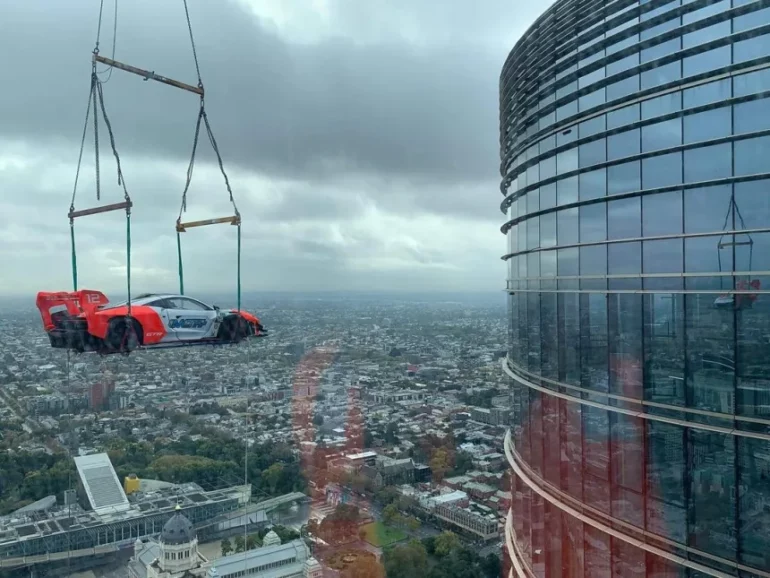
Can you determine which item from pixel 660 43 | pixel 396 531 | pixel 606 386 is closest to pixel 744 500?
pixel 606 386

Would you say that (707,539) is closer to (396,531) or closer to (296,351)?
(396,531)

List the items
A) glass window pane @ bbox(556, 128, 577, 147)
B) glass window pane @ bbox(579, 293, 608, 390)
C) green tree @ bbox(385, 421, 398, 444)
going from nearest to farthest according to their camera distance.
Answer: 1. glass window pane @ bbox(579, 293, 608, 390)
2. glass window pane @ bbox(556, 128, 577, 147)
3. green tree @ bbox(385, 421, 398, 444)

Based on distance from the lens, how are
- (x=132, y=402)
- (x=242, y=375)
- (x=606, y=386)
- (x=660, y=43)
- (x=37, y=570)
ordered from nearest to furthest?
1. (x=660, y=43)
2. (x=606, y=386)
3. (x=37, y=570)
4. (x=132, y=402)
5. (x=242, y=375)

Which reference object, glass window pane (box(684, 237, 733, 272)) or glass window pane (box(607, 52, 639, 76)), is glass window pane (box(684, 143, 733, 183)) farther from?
glass window pane (box(607, 52, 639, 76))

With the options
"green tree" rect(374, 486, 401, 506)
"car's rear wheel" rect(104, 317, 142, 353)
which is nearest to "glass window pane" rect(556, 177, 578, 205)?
"car's rear wheel" rect(104, 317, 142, 353)

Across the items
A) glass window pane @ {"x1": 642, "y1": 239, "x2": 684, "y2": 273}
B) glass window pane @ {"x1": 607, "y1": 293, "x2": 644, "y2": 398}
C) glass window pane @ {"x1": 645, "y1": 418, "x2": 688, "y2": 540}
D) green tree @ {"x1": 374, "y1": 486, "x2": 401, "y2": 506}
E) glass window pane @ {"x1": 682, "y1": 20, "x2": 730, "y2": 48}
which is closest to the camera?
glass window pane @ {"x1": 682, "y1": 20, "x2": 730, "y2": 48}

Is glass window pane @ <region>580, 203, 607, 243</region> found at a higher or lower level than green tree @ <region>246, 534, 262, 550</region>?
higher
